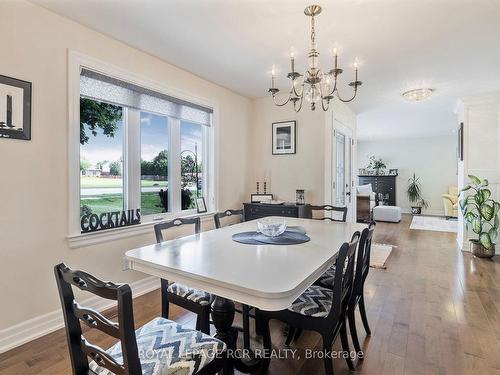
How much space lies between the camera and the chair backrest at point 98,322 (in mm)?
839

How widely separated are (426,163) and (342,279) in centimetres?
928

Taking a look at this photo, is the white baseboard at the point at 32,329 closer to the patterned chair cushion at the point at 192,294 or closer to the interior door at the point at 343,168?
the patterned chair cushion at the point at 192,294

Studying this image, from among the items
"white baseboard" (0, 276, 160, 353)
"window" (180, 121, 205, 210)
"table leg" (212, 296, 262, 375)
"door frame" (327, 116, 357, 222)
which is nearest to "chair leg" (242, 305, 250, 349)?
"table leg" (212, 296, 262, 375)

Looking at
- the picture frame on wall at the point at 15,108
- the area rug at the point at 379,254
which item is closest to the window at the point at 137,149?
the picture frame on wall at the point at 15,108

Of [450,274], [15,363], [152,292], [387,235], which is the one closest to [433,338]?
[450,274]

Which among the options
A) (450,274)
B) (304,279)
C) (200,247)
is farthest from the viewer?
(450,274)

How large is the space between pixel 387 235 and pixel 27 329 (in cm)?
589

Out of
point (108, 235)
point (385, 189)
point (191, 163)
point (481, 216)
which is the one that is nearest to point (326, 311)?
point (108, 235)

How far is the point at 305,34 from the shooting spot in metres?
2.40

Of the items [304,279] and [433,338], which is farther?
[433,338]

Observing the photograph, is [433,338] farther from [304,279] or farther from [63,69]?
[63,69]

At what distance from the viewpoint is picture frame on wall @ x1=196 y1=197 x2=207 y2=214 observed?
141 inches

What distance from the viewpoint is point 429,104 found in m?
4.91

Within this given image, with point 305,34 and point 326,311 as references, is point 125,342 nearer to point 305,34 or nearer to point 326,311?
point 326,311
